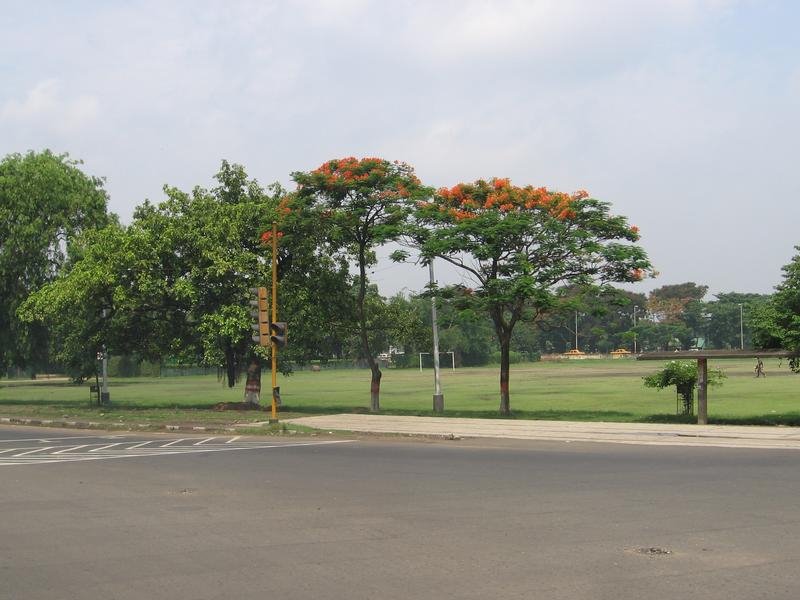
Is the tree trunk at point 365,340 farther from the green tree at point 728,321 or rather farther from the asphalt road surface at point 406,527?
the green tree at point 728,321

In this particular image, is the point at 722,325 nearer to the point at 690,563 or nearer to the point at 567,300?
the point at 567,300

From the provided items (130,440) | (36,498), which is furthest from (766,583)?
(130,440)

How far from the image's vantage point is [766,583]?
7156mm

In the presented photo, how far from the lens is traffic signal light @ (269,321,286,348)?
2450 centimetres

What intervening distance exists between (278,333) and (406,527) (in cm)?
1550

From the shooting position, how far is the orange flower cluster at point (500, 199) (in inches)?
1040

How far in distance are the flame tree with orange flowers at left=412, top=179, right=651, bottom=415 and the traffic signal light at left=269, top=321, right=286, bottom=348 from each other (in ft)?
16.5

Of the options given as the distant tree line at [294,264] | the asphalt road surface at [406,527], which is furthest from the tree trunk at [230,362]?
the asphalt road surface at [406,527]

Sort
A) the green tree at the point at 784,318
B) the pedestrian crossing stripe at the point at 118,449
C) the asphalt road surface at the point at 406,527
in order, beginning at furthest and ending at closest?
the green tree at the point at 784,318 < the pedestrian crossing stripe at the point at 118,449 < the asphalt road surface at the point at 406,527

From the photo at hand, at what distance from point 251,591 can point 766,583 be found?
4.13 meters

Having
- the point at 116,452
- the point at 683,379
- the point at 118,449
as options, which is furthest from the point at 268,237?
the point at 683,379

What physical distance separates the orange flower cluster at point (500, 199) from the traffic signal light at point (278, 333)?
6.41m

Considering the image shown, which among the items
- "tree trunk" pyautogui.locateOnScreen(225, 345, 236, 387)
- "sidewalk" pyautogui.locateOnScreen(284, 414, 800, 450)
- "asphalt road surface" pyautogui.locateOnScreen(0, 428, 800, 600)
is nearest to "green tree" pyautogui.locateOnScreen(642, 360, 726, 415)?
"sidewalk" pyautogui.locateOnScreen(284, 414, 800, 450)

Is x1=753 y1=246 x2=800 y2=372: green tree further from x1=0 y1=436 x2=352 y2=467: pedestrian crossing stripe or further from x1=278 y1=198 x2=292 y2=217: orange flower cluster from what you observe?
x1=278 y1=198 x2=292 y2=217: orange flower cluster
